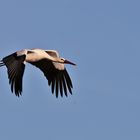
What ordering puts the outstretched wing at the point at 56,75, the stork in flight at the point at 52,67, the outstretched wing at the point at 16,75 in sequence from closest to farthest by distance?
the outstretched wing at the point at 16,75 < the stork in flight at the point at 52,67 < the outstretched wing at the point at 56,75

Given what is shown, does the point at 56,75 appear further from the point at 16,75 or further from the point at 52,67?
the point at 16,75

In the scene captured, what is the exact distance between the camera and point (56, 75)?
3353 cm

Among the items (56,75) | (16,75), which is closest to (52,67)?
(56,75)

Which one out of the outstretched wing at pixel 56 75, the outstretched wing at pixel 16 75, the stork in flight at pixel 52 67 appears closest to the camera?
the outstretched wing at pixel 16 75

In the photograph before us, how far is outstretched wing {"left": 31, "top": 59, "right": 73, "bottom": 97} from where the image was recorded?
33.2 m

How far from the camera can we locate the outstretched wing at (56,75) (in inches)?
1305

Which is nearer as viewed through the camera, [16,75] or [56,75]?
[16,75]

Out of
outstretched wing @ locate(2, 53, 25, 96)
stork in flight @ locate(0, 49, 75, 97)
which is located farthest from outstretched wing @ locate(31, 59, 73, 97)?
outstretched wing @ locate(2, 53, 25, 96)

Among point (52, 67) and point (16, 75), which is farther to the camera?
point (52, 67)

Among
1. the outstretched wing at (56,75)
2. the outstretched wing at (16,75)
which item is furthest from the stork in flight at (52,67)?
the outstretched wing at (16,75)

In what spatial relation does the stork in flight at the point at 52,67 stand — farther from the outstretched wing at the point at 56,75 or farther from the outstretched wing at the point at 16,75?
the outstretched wing at the point at 16,75

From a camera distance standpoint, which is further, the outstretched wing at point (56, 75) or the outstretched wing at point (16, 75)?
the outstretched wing at point (56, 75)

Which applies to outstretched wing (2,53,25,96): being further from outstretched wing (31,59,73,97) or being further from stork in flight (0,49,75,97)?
outstretched wing (31,59,73,97)

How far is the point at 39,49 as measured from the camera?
106ft
